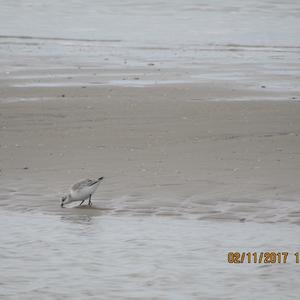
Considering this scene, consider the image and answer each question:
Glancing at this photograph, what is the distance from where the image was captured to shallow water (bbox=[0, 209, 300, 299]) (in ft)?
21.3

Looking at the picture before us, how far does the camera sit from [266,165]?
33.2 ft

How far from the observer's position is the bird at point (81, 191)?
8641 millimetres

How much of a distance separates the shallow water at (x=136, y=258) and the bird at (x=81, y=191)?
0.51ft

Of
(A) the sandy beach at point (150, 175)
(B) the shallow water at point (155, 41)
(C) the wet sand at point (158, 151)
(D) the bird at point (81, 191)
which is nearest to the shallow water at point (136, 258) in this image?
Result: (A) the sandy beach at point (150, 175)

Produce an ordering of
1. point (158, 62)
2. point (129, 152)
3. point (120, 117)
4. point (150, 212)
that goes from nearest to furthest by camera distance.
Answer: point (150, 212)
point (129, 152)
point (120, 117)
point (158, 62)

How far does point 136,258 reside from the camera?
7.23m

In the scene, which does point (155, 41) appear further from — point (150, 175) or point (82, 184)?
point (82, 184)

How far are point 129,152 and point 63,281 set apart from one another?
4316mm

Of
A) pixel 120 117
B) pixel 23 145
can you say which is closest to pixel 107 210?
pixel 23 145

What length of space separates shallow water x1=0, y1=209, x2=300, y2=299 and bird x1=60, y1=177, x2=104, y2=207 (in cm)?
16

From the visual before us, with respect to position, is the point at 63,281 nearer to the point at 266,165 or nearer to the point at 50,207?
the point at 50,207

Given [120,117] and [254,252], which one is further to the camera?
[120,117]
